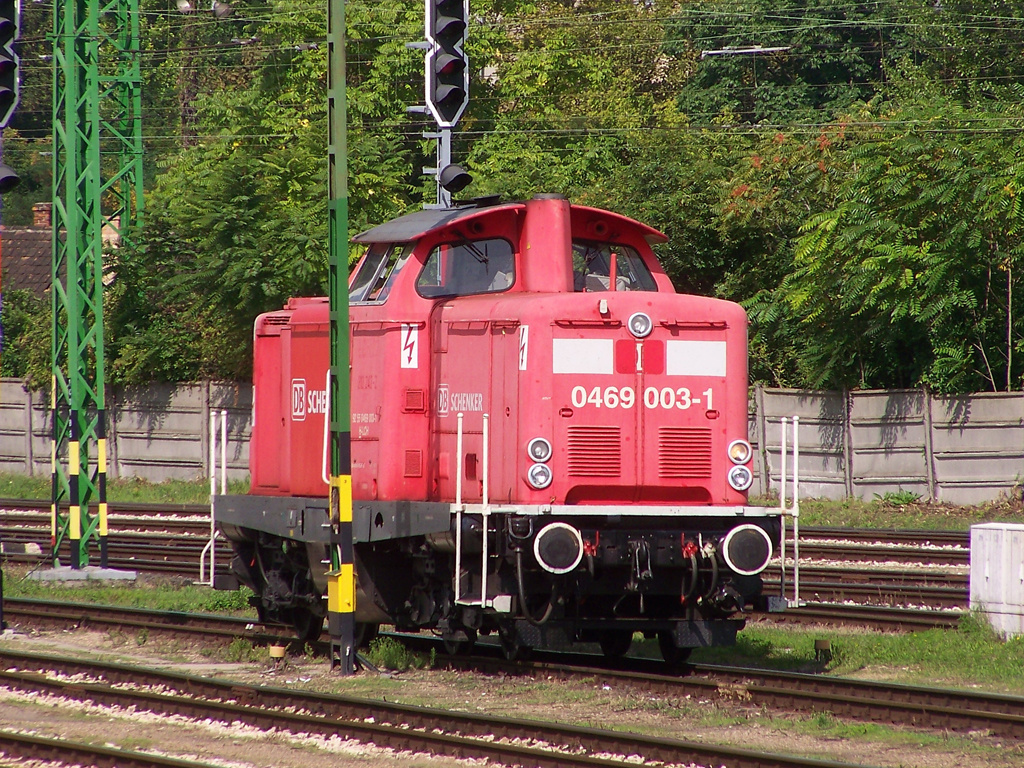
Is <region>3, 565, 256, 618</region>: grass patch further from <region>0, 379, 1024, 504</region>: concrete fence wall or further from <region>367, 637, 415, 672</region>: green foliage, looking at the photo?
<region>0, 379, 1024, 504</region>: concrete fence wall

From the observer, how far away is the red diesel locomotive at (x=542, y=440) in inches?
406

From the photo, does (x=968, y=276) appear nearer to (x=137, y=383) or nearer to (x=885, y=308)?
(x=885, y=308)

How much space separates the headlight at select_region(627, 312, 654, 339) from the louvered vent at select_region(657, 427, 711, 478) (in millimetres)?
764

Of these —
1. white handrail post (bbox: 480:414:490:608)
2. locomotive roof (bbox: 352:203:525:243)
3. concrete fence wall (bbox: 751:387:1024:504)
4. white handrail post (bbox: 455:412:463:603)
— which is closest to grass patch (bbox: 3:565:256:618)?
locomotive roof (bbox: 352:203:525:243)

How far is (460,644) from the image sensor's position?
39.3 feet

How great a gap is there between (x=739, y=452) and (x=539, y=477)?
1623 millimetres

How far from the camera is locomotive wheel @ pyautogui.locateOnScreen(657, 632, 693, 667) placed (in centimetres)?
1138

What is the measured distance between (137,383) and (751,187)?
14.8 metres

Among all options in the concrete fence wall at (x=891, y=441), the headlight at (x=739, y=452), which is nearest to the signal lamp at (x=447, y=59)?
the headlight at (x=739, y=452)

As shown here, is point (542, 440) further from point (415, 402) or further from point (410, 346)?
point (410, 346)

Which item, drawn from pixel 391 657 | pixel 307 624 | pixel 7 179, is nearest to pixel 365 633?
pixel 307 624

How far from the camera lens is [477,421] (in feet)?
35.7

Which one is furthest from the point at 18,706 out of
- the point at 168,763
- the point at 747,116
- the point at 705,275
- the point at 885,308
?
the point at 747,116

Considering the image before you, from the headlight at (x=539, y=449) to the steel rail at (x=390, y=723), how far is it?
212cm
